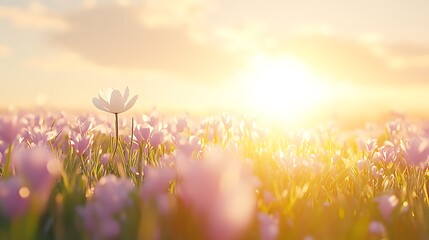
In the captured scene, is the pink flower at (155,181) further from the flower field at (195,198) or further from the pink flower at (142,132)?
the pink flower at (142,132)

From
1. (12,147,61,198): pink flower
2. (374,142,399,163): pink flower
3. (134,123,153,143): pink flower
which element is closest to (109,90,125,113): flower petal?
(134,123,153,143): pink flower

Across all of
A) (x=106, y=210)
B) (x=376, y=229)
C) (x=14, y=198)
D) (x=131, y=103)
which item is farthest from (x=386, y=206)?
(x=131, y=103)

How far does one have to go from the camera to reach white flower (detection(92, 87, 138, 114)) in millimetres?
4707

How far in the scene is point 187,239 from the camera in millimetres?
2537

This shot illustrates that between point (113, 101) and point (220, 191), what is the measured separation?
276 cm

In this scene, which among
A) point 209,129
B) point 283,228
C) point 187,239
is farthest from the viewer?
point 209,129

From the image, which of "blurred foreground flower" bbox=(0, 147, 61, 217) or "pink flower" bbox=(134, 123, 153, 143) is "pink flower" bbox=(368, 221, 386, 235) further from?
"pink flower" bbox=(134, 123, 153, 143)

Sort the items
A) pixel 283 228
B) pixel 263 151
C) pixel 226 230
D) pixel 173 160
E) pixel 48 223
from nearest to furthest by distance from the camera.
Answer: pixel 226 230
pixel 48 223
pixel 283 228
pixel 173 160
pixel 263 151

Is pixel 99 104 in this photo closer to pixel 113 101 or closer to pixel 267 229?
pixel 113 101

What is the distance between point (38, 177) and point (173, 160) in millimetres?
2215

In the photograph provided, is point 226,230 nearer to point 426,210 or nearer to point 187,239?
point 187,239

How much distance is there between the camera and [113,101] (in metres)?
4.69

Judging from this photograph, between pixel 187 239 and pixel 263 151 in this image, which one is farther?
pixel 263 151

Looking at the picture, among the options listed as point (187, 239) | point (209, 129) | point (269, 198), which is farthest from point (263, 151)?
point (187, 239)
